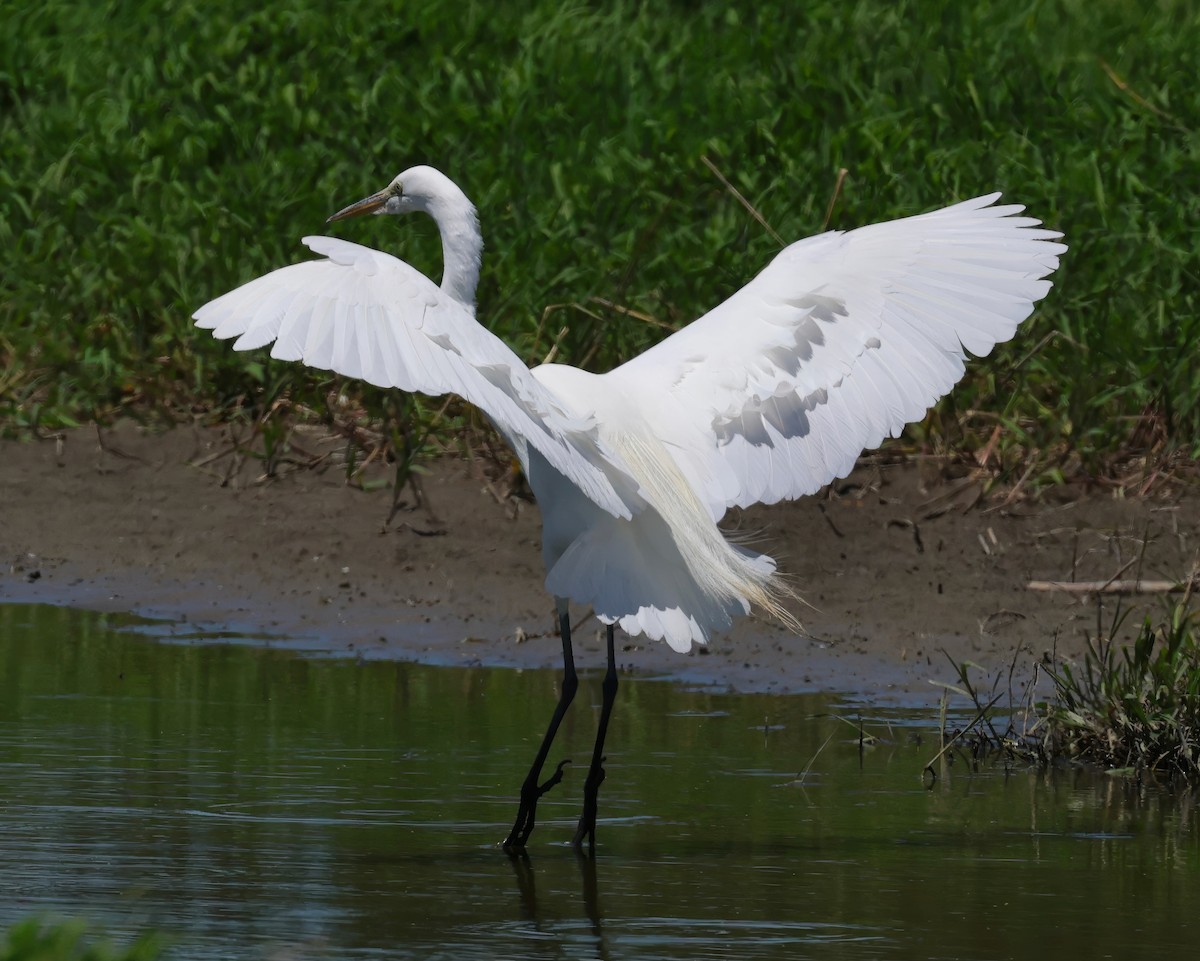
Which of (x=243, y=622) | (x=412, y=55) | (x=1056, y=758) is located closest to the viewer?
(x=1056, y=758)

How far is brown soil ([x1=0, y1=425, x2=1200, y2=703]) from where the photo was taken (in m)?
6.92

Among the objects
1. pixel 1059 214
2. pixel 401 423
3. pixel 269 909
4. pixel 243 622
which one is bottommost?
pixel 269 909

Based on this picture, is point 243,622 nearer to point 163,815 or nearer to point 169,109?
point 163,815

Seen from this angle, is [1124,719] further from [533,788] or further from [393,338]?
[393,338]

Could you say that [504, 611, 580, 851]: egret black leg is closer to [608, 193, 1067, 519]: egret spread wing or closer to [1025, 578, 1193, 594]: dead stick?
[608, 193, 1067, 519]: egret spread wing

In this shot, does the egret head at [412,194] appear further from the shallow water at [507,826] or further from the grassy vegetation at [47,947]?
the grassy vegetation at [47,947]

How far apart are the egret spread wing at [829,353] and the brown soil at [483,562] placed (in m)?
1.37

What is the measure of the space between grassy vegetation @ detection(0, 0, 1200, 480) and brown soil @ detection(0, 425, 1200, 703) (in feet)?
0.99

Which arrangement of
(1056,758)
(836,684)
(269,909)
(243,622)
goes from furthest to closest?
1. (243,622)
2. (836,684)
3. (1056,758)
4. (269,909)

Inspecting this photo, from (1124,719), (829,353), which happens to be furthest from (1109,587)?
(829,353)

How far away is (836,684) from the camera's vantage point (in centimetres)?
662

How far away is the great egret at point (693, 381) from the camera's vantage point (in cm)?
448

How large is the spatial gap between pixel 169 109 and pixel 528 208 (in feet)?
7.27

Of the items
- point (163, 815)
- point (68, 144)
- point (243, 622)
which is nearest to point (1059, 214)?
point (243, 622)
